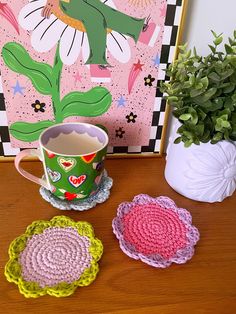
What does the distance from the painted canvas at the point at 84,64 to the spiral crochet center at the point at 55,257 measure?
8.4 inches

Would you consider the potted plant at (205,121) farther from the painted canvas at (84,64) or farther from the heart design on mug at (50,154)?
the heart design on mug at (50,154)

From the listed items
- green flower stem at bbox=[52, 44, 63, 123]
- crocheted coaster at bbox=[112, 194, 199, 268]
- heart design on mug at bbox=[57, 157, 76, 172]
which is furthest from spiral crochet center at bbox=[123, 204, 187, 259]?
green flower stem at bbox=[52, 44, 63, 123]

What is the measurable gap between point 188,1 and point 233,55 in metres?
0.13

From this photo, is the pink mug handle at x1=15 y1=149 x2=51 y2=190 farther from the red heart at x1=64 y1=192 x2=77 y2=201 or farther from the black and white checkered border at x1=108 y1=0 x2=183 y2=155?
the black and white checkered border at x1=108 y1=0 x2=183 y2=155

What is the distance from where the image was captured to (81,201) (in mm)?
491

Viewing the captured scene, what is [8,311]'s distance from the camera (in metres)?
0.34

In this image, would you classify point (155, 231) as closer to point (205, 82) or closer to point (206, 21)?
point (205, 82)

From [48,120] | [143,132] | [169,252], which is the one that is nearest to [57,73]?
[48,120]

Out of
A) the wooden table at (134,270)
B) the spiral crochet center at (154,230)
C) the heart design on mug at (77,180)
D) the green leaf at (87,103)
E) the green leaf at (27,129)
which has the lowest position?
the wooden table at (134,270)

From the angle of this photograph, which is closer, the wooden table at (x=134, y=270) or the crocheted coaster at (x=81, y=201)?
the wooden table at (x=134, y=270)

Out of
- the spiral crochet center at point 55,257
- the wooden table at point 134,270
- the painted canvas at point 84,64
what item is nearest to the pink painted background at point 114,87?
the painted canvas at point 84,64

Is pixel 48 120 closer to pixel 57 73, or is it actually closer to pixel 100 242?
pixel 57 73

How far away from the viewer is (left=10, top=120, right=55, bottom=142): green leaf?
1.82 ft

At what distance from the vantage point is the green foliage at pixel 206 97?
0.42 meters
